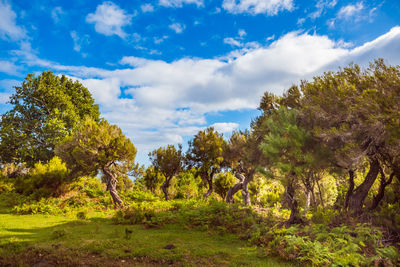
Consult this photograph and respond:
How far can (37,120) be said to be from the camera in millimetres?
27641

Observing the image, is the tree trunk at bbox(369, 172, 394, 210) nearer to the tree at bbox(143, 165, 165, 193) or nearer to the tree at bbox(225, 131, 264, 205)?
the tree at bbox(225, 131, 264, 205)

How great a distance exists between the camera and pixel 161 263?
21.7 feet

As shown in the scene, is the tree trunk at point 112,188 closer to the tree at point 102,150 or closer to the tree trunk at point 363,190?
the tree at point 102,150

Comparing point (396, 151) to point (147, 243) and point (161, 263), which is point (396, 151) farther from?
point (147, 243)

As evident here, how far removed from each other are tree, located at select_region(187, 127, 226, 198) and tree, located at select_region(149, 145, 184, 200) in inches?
47.8

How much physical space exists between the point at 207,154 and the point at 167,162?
4405mm

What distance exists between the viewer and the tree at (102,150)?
1789 centimetres

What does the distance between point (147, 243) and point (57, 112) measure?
2473 cm

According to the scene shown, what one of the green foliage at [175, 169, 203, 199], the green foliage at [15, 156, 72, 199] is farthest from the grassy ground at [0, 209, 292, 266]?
the green foliage at [175, 169, 203, 199]

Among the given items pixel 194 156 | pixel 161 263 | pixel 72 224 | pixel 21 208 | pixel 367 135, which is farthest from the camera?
pixel 194 156

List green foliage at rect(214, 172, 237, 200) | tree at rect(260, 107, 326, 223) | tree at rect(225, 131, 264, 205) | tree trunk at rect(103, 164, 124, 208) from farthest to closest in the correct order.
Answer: green foliage at rect(214, 172, 237, 200) → tree trunk at rect(103, 164, 124, 208) → tree at rect(225, 131, 264, 205) → tree at rect(260, 107, 326, 223)

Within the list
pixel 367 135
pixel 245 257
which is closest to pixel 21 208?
pixel 245 257

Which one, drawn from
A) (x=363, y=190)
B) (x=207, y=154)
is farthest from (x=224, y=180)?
(x=363, y=190)

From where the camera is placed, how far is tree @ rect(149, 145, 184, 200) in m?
25.4
